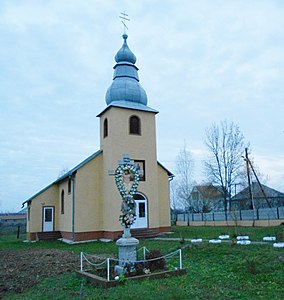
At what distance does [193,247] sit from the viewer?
12898 mm

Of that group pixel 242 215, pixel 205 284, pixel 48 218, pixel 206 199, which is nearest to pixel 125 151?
pixel 48 218

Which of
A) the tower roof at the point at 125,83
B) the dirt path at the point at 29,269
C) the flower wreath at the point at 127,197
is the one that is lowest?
the dirt path at the point at 29,269

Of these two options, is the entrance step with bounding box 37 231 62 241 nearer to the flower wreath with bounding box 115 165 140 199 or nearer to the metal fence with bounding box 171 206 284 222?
the metal fence with bounding box 171 206 284 222

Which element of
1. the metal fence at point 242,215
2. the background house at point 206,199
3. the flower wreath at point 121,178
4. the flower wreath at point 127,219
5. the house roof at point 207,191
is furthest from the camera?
the background house at point 206,199

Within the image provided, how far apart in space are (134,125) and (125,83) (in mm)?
2927

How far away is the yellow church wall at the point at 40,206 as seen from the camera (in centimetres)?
2461

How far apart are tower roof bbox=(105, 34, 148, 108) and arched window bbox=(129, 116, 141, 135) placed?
926 millimetres

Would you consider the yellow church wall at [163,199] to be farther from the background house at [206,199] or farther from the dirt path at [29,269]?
the background house at [206,199]

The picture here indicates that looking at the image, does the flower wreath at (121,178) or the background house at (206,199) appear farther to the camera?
the background house at (206,199)

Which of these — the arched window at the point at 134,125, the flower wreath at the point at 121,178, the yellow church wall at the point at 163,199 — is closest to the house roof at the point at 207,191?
the yellow church wall at the point at 163,199

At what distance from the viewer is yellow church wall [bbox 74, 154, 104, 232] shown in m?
20.9

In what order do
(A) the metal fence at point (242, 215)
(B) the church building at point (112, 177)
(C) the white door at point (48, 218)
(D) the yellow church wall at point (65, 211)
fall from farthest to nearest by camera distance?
1. (A) the metal fence at point (242, 215)
2. (C) the white door at point (48, 218)
3. (D) the yellow church wall at point (65, 211)
4. (B) the church building at point (112, 177)

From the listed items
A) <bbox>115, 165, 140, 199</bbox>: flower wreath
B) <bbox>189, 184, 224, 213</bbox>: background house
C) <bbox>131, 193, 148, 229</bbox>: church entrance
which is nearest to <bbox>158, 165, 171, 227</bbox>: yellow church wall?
<bbox>131, 193, 148, 229</bbox>: church entrance

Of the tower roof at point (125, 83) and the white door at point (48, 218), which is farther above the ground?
the tower roof at point (125, 83)
